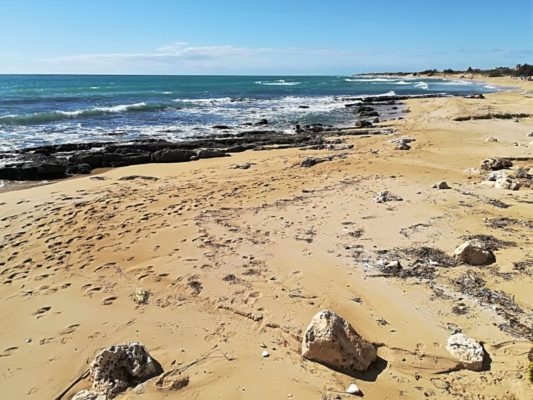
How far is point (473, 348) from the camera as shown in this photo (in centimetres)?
340

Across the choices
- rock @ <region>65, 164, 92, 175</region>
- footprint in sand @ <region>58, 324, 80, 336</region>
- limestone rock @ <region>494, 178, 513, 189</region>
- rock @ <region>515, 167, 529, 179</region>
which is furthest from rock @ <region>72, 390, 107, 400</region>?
rock @ <region>65, 164, 92, 175</region>

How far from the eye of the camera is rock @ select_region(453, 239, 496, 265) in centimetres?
495

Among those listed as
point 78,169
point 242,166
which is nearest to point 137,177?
point 78,169

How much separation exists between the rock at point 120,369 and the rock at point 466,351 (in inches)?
103

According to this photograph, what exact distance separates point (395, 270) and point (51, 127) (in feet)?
69.1

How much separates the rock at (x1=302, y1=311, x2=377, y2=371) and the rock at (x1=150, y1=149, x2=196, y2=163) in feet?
34.8

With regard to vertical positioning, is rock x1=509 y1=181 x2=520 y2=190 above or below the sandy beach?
above

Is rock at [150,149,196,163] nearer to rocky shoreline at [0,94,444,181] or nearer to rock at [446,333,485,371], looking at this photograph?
rocky shoreline at [0,94,444,181]

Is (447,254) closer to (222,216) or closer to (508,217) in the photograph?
(508,217)

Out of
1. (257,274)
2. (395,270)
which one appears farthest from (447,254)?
(257,274)

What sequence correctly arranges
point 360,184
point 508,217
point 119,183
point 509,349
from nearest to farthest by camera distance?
point 509,349 → point 508,217 → point 360,184 → point 119,183

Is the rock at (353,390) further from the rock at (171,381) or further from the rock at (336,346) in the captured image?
the rock at (171,381)

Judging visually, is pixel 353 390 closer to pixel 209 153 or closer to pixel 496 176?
pixel 496 176

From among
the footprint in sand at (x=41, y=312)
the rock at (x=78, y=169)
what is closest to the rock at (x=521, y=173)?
the footprint in sand at (x=41, y=312)
